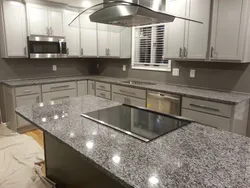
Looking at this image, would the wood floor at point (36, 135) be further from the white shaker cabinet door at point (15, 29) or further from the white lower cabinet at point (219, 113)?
the white lower cabinet at point (219, 113)

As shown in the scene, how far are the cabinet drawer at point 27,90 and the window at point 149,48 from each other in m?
2.01

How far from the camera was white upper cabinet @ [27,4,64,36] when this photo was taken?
12.2 feet

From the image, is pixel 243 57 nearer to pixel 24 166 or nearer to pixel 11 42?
pixel 24 166

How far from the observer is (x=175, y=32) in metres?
3.13

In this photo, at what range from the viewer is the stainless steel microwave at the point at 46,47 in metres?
3.80

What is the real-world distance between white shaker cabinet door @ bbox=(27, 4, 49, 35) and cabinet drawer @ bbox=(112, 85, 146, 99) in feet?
5.69

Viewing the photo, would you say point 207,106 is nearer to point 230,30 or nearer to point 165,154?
point 230,30

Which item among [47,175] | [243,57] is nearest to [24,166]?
[47,175]

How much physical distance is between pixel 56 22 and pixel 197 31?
273 centimetres

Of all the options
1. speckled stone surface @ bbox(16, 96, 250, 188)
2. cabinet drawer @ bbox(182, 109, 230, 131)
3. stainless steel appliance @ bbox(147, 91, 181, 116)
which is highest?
speckled stone surface @ bbox(16, 96, 250, 188)

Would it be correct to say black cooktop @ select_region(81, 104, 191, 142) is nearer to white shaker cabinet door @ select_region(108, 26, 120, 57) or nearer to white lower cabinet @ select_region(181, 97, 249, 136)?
white lower cabinet @ select_region(181, 97, 249, 136)

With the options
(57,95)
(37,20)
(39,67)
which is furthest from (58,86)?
(37,20)

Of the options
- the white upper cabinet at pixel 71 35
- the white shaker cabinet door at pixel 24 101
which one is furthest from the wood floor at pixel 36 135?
the white upper cabinet at pixel 71 35

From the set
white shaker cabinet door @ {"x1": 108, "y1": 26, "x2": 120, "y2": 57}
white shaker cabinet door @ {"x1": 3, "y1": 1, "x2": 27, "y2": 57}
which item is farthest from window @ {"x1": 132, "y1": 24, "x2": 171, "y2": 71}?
white shaker cabinet door @ {"x1": 3, "y1": 1, "x2": 27, "y2": 57}
